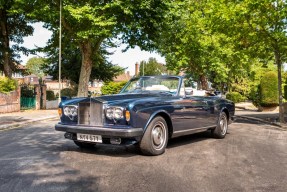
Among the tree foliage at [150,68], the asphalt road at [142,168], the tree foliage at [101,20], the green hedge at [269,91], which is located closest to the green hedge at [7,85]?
the tree foliage at [101,20]

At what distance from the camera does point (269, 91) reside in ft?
74.2

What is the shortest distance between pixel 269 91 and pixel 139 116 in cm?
1880

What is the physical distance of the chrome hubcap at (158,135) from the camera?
6.35 meters

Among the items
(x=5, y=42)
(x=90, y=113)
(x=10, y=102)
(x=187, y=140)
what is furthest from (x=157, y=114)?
(x=5, y=42)

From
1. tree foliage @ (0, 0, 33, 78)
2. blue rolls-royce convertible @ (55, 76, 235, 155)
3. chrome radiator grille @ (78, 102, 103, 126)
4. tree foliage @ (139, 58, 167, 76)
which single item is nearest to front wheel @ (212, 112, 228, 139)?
blue rolls-royce convertible @ (55, 76, 235, 155)

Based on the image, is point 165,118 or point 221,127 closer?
point 165,118

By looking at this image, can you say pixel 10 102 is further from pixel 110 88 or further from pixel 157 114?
pixel 110 88

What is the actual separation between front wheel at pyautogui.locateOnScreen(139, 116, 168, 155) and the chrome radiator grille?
0.89 metres

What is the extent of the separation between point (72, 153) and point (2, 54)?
75.4 feet

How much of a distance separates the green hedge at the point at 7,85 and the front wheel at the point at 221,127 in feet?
48.5

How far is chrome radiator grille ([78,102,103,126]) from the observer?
6102 millimetres

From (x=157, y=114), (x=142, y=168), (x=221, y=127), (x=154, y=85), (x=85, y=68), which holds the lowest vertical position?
(x=142, y=168)

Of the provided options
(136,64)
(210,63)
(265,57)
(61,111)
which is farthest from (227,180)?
(136,64)

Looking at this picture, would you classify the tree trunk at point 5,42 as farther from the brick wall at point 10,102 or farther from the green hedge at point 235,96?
the green hedge at point 235,96
